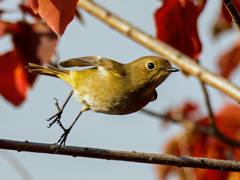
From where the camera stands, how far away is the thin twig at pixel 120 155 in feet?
8.11

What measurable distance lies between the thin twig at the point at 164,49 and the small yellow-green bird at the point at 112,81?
0.09 metres

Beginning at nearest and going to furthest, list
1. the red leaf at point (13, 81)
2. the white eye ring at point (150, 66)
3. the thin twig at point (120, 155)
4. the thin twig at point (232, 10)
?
the thin twig at point (232, 10), the thin twig at point (120, 155), the red leaf at point (13, 81), the white eye ring at point (150, 66)

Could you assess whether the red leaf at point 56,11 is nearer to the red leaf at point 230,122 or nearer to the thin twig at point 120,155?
the thin twig at point 120,155

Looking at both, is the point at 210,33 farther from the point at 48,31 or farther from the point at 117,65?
the point at 48,31

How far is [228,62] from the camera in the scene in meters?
4.14

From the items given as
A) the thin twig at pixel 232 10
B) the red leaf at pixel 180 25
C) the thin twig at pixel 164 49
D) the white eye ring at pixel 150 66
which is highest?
the thin twig at pixel 232 10

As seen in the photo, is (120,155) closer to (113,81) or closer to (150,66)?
(113,81)

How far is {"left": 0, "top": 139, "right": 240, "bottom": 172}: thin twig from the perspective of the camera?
8.11 feet

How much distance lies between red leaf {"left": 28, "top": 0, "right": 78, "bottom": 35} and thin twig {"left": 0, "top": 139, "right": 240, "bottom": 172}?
2.54ft

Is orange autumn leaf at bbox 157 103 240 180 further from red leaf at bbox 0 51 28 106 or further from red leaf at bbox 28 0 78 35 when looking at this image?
red leaf at bbox 28 0 78 35

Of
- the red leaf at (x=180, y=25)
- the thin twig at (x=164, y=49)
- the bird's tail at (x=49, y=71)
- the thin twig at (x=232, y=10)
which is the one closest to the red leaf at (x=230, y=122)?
the thin twig at (x=164, y=49)

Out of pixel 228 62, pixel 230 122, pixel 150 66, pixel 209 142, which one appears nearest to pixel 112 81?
pixel 150 66

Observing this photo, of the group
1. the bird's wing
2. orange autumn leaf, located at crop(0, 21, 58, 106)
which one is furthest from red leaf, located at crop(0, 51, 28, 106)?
the bird's wing

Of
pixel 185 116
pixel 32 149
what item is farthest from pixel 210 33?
pixel 32 149
